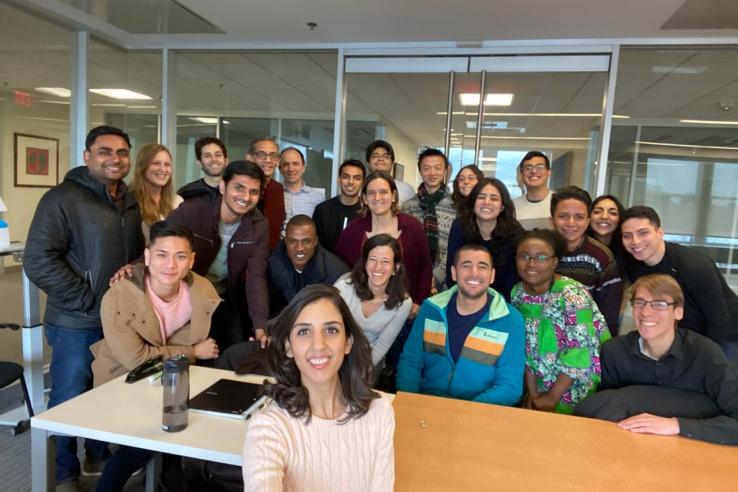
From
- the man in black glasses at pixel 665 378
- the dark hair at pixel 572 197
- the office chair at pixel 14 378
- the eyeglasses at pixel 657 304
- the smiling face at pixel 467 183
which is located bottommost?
the office chair at pixel 14 378

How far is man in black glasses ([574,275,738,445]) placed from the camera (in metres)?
1.61

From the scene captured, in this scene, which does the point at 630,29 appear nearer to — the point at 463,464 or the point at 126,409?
the point at 463,464

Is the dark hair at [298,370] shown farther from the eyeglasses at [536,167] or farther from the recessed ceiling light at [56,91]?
the recessed ceiling light at [56,91]

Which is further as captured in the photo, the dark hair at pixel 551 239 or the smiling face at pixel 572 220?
the smiling face at pixel 572 220

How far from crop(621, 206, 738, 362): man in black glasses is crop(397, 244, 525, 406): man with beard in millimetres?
803

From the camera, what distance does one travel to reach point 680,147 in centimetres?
425

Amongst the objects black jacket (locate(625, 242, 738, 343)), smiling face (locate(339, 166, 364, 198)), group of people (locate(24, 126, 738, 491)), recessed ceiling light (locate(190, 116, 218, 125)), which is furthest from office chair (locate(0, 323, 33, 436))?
black jacket (locate(625, 242, 738, 343))

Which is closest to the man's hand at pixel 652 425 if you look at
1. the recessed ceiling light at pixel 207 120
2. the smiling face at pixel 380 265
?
the smiling face at pixel 380 265

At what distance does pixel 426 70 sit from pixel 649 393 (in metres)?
3.44

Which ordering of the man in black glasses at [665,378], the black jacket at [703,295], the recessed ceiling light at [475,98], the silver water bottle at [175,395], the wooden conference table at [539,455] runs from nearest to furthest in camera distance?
the wooden conference table at [539,455]
the silver water bottle at [175,395]
the man in black glasses at [665,378]
the black jacket at [703,295]
the recessed ceiling light at [475,98]

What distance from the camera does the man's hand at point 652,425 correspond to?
156cm

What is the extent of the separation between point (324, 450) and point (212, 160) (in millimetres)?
2331

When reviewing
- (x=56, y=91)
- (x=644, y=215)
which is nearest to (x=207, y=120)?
(x=56, y=91)

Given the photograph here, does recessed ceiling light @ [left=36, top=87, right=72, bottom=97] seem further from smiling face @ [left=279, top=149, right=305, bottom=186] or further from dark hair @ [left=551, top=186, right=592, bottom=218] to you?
dark hair @ [left=551, top=186, right=592, bottom=218]
